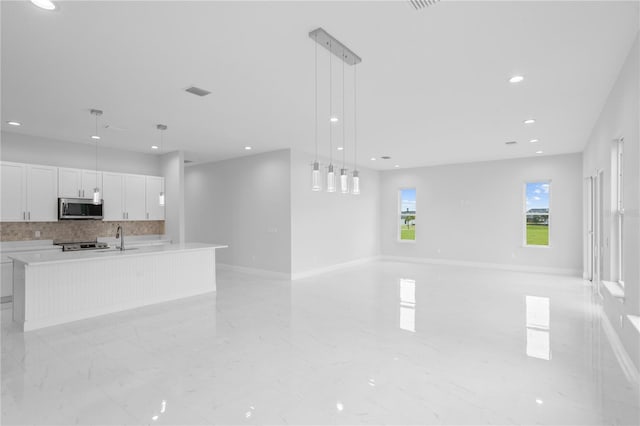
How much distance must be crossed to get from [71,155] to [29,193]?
112 centimetres

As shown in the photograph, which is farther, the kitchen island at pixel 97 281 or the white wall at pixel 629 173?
the kitchen island at pixel 97 281

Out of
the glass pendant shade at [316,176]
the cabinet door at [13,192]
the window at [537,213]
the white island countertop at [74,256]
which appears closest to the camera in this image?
the glass pendant shade at [316,176]

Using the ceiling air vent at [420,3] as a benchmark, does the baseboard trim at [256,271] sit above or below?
below

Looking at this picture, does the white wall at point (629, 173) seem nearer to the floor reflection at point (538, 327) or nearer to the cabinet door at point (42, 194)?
the floor reflection at point (538, 327)

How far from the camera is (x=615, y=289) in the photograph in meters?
4.08

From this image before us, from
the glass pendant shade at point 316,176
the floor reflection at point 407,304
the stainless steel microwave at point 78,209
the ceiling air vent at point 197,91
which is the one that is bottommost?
the floor reflection at point 407,304

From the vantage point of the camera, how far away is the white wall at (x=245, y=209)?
738 cm

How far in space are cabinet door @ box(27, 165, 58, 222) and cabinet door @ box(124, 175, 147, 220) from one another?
1.24 meters

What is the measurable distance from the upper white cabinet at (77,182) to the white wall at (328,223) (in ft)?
13.1

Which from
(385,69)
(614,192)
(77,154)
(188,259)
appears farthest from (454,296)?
(77,154)

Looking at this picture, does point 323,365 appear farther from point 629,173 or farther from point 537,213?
point 537,213

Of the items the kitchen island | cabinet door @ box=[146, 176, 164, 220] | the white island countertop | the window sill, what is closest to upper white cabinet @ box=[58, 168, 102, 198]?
cabinet door @ box=[146, 176, 164, 220]

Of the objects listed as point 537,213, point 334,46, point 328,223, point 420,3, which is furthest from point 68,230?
point 537,213

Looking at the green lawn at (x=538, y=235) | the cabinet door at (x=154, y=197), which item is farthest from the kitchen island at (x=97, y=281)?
the green lawn at (x=538, y=235)
